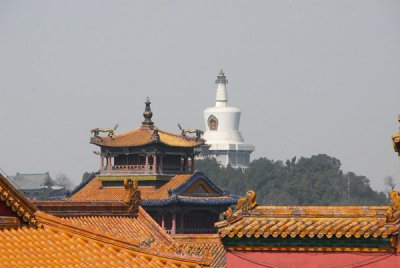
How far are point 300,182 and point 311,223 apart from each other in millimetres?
106604

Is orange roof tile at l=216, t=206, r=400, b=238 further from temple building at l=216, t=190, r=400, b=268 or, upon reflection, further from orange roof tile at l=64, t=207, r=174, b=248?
orange roof tile at l=64, t=207, r=174, b=248

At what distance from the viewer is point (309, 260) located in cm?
1764

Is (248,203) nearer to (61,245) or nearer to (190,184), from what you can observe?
(61,245)

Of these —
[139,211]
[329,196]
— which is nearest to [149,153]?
[139,211]

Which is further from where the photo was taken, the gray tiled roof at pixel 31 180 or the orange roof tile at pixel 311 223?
the gray tiled roof at pixel 31 180

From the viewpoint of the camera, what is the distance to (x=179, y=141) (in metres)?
60.2

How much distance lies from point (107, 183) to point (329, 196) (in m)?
64.6

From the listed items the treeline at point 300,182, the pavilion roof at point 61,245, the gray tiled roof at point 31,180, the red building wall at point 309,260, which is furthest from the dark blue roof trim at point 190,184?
the gray tiled roof at point 31,180

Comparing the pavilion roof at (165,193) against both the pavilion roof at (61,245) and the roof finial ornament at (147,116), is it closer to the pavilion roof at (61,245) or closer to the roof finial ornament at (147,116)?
the roof finial ornament at (147,116)

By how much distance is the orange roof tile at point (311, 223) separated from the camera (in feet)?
57.3

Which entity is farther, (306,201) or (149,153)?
(306,201)

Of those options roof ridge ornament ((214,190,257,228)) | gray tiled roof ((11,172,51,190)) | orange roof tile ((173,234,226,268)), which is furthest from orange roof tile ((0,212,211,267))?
gray tiled roof ((11,172,51,190))

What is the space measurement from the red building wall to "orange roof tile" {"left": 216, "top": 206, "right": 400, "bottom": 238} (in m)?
0.26

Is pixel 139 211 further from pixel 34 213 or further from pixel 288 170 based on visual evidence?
pixel 288 170
